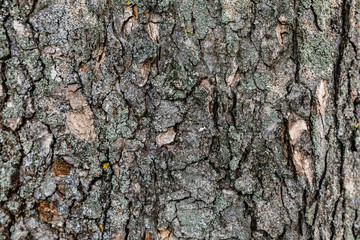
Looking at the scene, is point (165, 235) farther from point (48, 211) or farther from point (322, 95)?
point (322, 95)

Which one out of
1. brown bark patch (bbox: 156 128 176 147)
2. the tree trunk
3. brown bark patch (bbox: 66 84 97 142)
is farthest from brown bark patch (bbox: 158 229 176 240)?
brown bark patch (bbox: 66 84 97 142)

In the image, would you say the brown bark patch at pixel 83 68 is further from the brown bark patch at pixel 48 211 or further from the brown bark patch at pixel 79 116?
the brown bark patch at pixel 48 211

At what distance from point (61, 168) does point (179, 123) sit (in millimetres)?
530

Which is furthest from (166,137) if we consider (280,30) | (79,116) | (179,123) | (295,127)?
(280,30)

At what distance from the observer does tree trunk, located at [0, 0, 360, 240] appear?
1.16 meters

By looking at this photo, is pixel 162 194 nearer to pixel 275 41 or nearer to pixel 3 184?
pixel 3 184

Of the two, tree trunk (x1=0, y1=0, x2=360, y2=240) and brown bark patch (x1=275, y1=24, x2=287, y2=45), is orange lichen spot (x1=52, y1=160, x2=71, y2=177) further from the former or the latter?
brown bark patch (x1=275, y1=24, x2=287, y2=45)

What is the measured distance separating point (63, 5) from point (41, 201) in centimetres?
82

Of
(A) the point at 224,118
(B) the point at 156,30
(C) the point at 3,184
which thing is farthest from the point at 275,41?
(C) the point at 3,184

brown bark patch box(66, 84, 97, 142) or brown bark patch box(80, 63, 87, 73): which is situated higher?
brown bark patch box(80, 63, 87, 73)

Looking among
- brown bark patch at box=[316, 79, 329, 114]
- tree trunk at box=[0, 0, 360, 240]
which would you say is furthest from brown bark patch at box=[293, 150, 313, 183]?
brown bark patch at box=[316, 79, 329, 114]

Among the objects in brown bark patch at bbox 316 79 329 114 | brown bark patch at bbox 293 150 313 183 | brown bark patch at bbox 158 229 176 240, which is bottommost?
brown bark patch at bbox 158 229 176 240

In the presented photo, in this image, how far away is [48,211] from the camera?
117cm

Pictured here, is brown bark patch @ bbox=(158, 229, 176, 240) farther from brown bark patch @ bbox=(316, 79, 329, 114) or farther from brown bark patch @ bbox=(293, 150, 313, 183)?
brown bark patch @ bbox=(316, 79, 329, 114)
